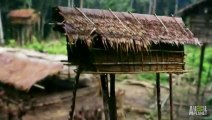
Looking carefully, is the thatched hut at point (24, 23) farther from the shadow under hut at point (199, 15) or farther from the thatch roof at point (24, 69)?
the thatch roof at point (24, 69)

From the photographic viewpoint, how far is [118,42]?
7141mm

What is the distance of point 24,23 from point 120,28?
3285 centimetres

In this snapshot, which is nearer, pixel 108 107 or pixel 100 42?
pixel 100 42

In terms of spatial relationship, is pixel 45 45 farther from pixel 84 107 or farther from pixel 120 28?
pixel 120 28

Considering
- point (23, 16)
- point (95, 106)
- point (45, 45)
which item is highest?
point (23, 16)

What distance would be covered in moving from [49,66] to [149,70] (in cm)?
798

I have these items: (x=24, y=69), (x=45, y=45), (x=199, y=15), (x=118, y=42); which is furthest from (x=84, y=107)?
(x=45, y=45)

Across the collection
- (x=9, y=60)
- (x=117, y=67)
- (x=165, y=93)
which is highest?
(x=117, y=67)

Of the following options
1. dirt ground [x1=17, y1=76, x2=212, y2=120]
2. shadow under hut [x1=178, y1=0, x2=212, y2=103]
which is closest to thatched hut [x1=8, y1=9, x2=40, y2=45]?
shadow under hut [x1=178, y1=0, x2=212, y2=103]

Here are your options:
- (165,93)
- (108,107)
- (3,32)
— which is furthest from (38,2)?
(108,107)

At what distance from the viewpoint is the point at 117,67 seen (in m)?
7.48

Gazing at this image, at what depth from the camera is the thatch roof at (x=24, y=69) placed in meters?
14.6

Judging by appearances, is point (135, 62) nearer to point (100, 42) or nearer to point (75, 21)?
point (100, 42)

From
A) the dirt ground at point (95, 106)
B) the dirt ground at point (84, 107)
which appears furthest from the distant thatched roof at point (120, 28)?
the dirt ground at point (84, 107)
